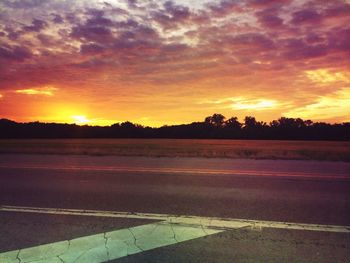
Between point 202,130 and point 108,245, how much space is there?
92696mm

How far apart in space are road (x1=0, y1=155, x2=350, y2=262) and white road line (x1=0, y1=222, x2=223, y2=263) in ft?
0.63

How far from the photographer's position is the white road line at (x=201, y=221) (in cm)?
602

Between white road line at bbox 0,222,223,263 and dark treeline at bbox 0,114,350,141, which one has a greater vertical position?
dark treeline at bbox 0,114,350,141

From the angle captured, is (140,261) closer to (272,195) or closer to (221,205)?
(221,205)

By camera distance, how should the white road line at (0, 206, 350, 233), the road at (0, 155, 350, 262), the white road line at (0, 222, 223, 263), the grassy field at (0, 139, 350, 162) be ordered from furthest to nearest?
the grassy field at (0, 139, 350, 162) → the white road line at (0, 206, 350, 233) → the road at (0, 155, 350, 262) → the white road line at (0, 222, 223, 263)

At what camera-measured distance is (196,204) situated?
769 cm

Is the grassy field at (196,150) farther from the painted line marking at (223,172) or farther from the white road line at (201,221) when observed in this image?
the white road line at (201,221)

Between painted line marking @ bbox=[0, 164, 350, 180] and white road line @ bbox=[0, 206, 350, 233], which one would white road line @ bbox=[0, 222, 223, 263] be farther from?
painted line marking @ bbox=[0, 164, 350, 180]

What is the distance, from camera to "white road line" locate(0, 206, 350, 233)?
602cm

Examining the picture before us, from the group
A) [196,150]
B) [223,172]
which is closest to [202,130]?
[196,150]

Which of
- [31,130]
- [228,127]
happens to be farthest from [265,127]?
[31,130]

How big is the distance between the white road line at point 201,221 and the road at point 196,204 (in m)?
0.15

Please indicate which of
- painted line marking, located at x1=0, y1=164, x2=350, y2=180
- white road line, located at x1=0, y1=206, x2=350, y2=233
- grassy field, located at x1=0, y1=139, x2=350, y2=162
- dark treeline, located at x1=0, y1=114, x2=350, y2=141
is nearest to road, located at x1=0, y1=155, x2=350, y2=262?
painted line marking, located at x1=0, y1=164, x2=350, y2=180

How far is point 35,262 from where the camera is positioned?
4.75 m
